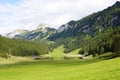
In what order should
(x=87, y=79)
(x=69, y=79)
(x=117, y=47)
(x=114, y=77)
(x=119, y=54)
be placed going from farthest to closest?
1. (x=117, y=47)
2. (x=119, y=54)
3. (x=69, y=79)
4. (x=87, y=79)
5. (x=114, y=77)

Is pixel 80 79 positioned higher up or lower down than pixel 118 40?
lower down

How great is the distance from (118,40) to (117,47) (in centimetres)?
359

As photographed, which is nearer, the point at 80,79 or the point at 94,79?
the point at 94,79

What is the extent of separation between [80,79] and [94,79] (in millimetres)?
4105

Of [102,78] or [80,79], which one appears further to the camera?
[80,79]

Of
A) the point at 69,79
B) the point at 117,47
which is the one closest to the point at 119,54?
the point at 117,47

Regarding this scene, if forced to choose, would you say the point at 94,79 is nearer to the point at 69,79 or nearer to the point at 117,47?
the point at 69,79

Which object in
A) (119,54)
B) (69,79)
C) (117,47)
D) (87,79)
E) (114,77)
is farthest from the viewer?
(117,47)

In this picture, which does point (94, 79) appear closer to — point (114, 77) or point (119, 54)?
point (114, 77)

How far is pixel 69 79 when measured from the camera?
44.7 metres

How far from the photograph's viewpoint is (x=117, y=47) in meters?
138

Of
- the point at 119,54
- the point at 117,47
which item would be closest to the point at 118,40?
the point at 117,47

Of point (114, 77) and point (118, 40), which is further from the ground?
point (118, 40)

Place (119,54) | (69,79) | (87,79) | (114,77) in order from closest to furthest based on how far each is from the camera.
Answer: (114,77) < (87,79) < (69,79) < (119,54)
